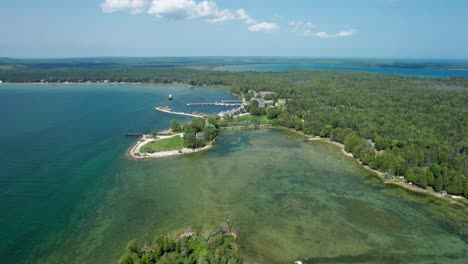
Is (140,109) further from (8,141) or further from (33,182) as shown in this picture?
(33,182)

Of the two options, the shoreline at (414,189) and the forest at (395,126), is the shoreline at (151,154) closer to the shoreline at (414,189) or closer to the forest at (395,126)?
the forest at (395,126)

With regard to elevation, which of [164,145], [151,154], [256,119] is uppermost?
[256,119]

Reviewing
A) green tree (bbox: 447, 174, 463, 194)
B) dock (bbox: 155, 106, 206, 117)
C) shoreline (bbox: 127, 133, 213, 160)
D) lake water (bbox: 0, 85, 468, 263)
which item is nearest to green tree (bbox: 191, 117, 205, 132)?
shoreline (bbox: 127, 133, 213, 160)

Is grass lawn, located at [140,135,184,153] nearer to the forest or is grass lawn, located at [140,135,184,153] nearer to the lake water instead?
the lake water

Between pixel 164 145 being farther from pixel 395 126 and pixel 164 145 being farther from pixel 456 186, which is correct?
pixel 395 126

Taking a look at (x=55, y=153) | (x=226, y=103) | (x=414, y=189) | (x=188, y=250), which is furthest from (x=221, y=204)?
(x=226, y=103)

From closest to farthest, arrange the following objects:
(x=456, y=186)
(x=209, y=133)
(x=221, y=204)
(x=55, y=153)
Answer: (x=221, y=204)
(x=456, y=186)
(x=55, y=153)
(x=209, y=133)

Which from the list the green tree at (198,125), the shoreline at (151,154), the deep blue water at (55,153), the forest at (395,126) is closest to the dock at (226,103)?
the deep blue water at (55,153)
